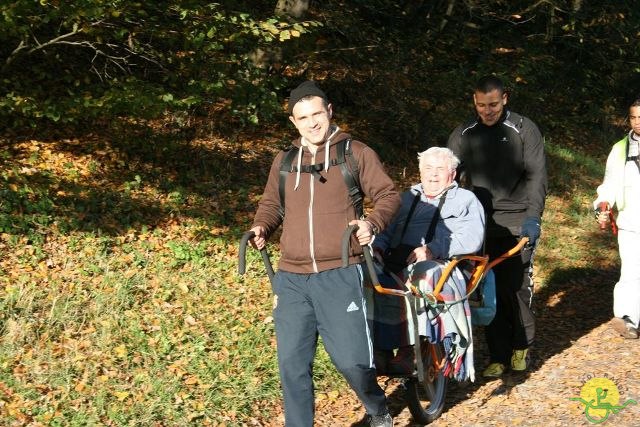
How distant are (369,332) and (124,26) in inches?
228

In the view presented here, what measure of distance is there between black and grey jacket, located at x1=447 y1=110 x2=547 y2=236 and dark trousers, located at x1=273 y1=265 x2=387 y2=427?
2.36 meters

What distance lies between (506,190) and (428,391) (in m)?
1.87

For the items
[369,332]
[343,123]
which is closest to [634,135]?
[369,332]

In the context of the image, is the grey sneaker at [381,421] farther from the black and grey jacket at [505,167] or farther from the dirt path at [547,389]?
the black and grey jacket at [505,167]

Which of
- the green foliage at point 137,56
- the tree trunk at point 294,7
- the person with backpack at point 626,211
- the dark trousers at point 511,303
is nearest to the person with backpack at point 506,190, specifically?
the dark trousers at point 511,303

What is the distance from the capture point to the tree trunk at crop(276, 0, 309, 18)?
12.5 meters

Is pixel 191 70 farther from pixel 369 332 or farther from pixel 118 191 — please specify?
pixel 369 332

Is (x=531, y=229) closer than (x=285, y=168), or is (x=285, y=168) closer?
(x=285, y=168)

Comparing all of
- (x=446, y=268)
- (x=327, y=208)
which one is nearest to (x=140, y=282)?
(x=446, y=268)

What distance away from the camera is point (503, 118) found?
23.0 ft

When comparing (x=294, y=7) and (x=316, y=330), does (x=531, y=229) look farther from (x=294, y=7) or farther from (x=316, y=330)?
(x=294, y=7)

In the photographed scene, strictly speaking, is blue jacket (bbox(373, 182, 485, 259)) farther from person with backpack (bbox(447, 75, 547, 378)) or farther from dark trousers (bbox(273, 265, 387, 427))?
dark trousers (bbox(273, 265, 387, 427))

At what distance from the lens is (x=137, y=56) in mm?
11266

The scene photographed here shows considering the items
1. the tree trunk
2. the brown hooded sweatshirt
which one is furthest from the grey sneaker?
the tree trunk
